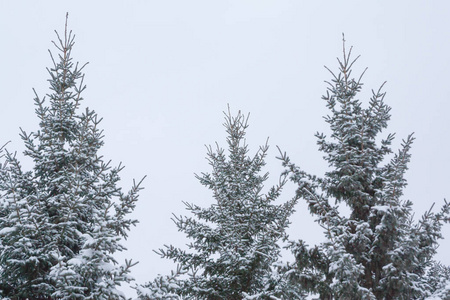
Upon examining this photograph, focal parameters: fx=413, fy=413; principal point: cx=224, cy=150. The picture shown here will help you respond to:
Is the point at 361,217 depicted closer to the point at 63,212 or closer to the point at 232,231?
the point at 232,231

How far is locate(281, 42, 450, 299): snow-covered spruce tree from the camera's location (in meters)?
8.44

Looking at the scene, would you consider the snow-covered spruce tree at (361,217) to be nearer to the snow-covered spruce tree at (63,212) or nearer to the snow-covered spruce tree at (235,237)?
the snow-covered spruce tree at (235,237)

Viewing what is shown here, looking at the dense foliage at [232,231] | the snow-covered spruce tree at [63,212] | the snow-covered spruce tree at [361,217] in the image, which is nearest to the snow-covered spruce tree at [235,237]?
the dense foliage at [232,231]

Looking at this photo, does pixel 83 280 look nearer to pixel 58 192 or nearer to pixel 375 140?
pixel 58 192

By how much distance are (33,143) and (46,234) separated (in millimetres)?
2469

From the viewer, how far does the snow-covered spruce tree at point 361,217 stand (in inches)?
332

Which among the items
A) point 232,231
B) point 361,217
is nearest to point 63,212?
point 232,231

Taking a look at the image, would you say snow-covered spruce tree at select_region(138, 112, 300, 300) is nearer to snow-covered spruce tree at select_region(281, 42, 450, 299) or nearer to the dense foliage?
the dense foliage

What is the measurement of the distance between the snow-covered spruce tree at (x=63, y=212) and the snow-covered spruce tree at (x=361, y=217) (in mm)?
3929

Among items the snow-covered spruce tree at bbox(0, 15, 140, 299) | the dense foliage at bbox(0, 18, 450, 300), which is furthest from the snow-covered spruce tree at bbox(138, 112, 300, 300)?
the snow-covered spruce tree at bbox(0, 15, 140, 299)

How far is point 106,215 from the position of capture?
7.99 meters

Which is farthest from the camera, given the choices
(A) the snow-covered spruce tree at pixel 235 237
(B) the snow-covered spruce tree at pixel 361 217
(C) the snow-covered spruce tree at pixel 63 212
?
(A) the snow-covered spruce tree at pixel 235 237

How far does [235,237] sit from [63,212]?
18.8 ft

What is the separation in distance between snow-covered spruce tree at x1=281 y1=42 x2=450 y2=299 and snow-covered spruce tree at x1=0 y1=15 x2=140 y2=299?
12.9ft
